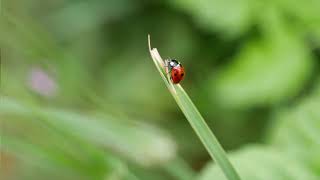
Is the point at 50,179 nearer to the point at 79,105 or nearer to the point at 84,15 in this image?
the point at 79,105

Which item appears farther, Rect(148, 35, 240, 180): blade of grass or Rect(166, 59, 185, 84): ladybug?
Rect(166, 59, 185, 84): ladybug

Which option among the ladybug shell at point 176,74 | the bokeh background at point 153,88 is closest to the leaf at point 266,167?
the bokeh background at point 153,88

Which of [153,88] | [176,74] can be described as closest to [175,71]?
[176,74]

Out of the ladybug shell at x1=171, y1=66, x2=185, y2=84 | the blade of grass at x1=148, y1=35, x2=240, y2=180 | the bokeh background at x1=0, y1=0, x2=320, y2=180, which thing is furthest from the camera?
the bokeh background at x1=0, y1=0, x2=320, y2=180

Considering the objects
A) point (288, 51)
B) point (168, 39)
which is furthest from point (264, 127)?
point (168, 39)

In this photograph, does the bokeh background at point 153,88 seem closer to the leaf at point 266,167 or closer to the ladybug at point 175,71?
the leaf at point 266,167

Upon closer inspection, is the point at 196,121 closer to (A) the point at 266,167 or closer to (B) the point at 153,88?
(A) the point at 266,167

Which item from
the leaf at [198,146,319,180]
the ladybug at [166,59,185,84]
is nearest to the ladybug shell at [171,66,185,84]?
the ladybug at [166,59,185,84]

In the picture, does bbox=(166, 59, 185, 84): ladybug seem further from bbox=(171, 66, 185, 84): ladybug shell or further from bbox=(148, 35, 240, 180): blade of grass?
bbox=(148, 35, 240, 180): blade of grass
